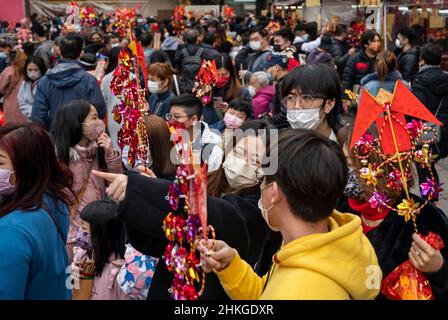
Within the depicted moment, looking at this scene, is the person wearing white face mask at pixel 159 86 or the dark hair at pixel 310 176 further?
the person wearing white face mask at pixel 159 86

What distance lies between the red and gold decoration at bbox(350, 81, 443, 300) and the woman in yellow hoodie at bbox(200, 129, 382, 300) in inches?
22.3

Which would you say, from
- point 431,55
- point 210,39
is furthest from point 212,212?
point 210,39

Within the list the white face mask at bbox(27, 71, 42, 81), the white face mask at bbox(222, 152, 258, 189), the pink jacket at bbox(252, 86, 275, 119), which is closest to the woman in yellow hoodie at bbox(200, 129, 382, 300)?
the white face mask at bbox(222, 152, 258, 189)

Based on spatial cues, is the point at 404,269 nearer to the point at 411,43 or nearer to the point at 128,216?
the point at 128,216

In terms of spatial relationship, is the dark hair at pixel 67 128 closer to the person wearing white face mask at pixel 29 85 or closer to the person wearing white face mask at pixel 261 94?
the person wearing white face mask at pixel 261 94

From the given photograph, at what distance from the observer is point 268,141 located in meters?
3.07

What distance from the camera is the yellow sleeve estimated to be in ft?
7.63

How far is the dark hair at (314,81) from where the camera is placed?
4027 millimetres

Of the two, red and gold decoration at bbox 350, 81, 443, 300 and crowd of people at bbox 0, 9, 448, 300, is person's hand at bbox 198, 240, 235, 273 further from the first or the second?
red and gold decoration at bbox 350, 81, 443, 300

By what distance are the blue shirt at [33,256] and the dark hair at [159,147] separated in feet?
3.21

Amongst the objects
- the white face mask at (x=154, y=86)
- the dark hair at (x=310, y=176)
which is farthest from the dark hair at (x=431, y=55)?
the dark hair at (x=310, y=176)

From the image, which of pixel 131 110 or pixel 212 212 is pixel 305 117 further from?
pixel 212 212

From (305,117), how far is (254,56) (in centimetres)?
556

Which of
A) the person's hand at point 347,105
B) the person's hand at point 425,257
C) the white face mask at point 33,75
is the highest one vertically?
the white face mask at point 33,75
